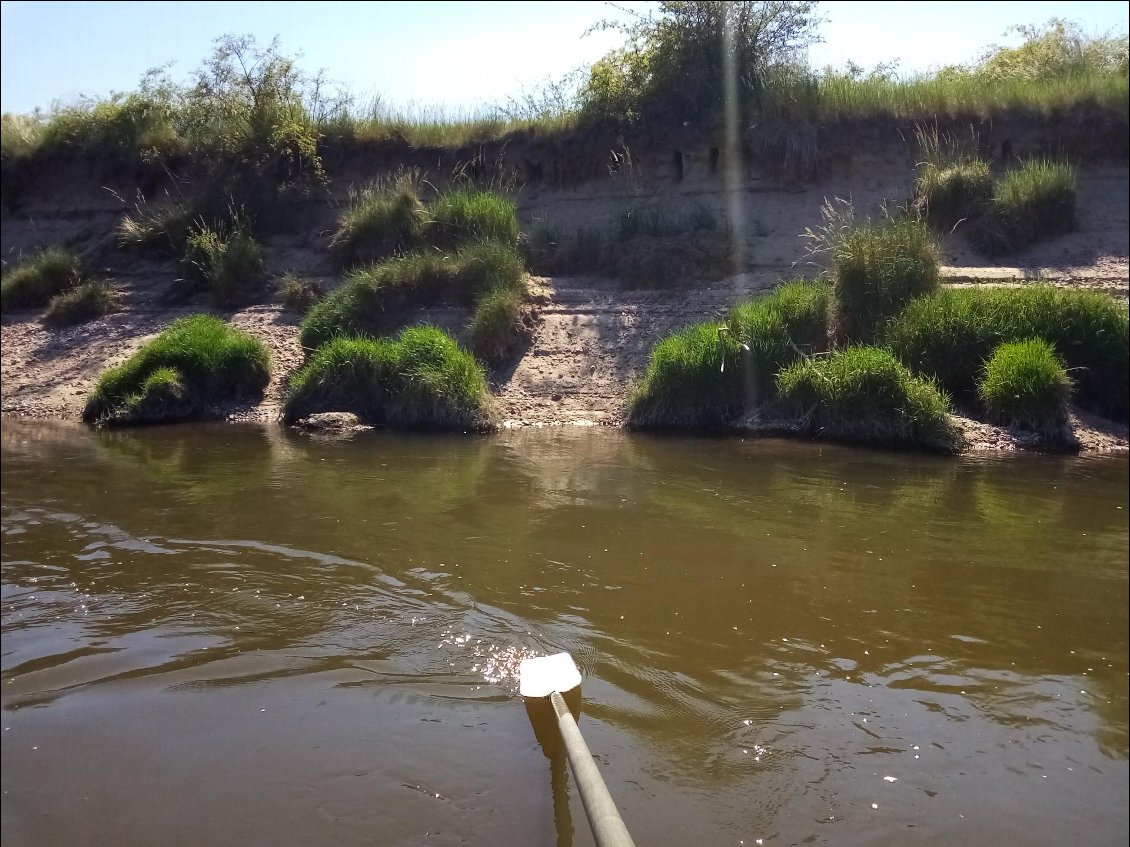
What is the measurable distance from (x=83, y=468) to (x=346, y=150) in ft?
25.5

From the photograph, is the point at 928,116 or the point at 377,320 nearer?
the point at 377,320

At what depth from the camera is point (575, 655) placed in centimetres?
443

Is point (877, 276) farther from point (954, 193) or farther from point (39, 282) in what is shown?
point (39, 282)

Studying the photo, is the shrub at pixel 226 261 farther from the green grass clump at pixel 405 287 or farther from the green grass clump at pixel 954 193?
the green grass clump at pixel 954 193

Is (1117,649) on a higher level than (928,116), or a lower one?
lower

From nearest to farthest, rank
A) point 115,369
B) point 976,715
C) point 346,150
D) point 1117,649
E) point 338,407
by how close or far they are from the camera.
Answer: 1. point 976,715
2. point 1117,649
3. point 338,407
4. point 115,369
5. point 346,150

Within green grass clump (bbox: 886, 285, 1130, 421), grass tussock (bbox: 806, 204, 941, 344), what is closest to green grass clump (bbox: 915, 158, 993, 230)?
grass tussock (bbox: 806, 204, 941, 344)

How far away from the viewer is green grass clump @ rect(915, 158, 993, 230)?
37.9 ft

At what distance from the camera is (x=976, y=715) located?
3881 mm

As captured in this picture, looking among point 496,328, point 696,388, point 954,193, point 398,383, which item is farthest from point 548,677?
point 954,193

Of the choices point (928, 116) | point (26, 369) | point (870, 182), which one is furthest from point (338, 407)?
point (928, 116)

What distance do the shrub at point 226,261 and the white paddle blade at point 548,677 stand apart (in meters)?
9.98

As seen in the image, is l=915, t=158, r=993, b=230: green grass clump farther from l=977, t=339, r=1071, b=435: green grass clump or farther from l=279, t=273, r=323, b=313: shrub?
l=279, t=273, r=323, b=313: shrub

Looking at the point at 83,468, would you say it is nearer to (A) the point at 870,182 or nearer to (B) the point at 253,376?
(B) the point at 253,376
